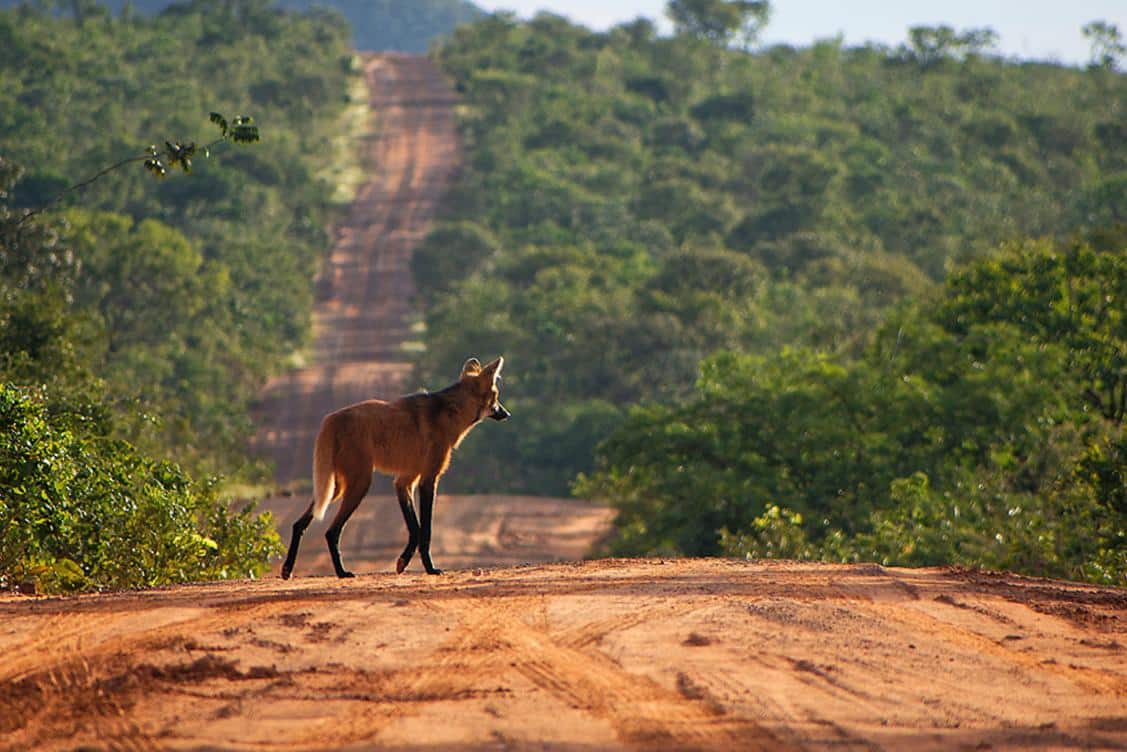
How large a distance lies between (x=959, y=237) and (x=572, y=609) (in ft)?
125

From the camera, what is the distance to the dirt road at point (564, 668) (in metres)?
5.66

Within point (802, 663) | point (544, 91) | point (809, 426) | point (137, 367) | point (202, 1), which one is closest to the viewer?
point (802, 663)

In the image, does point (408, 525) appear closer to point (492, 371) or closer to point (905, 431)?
point (492, 371)

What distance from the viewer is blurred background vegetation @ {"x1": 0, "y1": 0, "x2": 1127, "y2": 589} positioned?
47.0 feet

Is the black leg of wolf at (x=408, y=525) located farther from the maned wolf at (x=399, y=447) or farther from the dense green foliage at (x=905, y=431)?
the dense green foliage at (x=905, y=431)

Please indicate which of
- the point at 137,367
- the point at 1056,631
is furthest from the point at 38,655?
the point at 137,367

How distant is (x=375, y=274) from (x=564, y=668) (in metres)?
49.2

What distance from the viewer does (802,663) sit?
6.75m

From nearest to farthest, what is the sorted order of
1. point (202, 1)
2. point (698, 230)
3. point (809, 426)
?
point (809, 426), point (698, 230), point (202, 1)

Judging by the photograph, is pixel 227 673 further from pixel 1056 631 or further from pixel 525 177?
pixel 525 177

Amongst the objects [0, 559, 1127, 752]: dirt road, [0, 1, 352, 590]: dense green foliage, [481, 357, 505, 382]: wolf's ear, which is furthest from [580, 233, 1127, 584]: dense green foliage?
[0, 559, 1127, 752]: dirt road

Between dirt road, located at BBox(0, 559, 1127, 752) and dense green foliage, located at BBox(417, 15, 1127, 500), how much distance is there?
1827cm

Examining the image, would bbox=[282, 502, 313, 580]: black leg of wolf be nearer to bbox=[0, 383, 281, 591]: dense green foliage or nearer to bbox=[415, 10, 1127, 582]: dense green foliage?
bbox=[0, 383, 281, 591]: dense green foliage

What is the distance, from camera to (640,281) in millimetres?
39844
